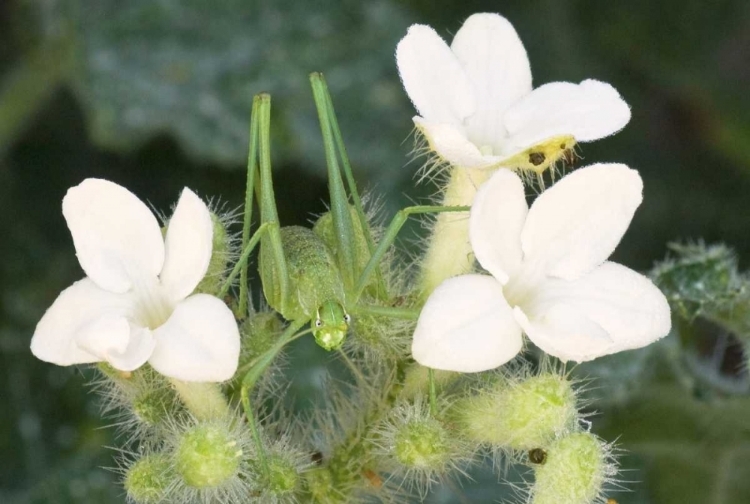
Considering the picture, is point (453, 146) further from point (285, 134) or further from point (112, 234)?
point (285, 134)

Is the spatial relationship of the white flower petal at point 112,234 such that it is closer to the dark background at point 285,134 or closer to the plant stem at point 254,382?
the plant stem at point 254,382

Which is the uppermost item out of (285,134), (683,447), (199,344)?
(199,344)

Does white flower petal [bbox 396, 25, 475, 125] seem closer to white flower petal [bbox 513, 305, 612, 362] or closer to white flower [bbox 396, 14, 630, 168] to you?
white flower [bbox 396, 14, 630, 168]

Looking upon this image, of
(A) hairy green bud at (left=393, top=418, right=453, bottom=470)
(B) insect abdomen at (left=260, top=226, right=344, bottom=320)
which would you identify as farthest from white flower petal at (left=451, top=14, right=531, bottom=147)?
(A) hairy green bud at (left=393, top=418, right=453, bottom=470)

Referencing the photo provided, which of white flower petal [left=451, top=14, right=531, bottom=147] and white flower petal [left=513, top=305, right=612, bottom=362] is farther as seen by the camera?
white flower petal [left=451, top=14, right=531, bottom=147]

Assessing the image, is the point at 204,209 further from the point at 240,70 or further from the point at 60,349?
the point at 240,70

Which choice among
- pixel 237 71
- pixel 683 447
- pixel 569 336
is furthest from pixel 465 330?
pixel 237 71
